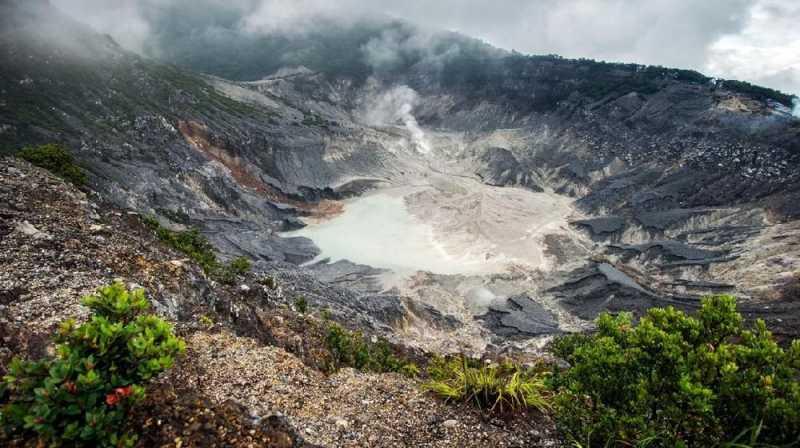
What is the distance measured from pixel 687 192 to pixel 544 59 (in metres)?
67.9

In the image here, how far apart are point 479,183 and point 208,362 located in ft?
244

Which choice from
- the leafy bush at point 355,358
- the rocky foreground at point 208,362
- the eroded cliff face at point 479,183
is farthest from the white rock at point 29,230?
the eroded cliff face at point 479,183

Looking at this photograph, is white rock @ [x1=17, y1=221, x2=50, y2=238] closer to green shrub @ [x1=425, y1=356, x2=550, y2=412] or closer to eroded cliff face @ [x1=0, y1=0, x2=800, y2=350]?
green shrub @ [x1=425, y1=356, x2=550, y2=412]

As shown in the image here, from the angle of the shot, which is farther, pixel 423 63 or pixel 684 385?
pixel 423 63

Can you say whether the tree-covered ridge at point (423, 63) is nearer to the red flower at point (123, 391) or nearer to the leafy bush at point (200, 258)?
the leafy bush at point (200, 258)

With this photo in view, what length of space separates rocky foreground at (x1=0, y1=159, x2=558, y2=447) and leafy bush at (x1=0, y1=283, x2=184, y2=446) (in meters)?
0.93

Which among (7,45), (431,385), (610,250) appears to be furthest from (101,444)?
(7,45)

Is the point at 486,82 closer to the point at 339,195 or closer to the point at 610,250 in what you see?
the point at 339,195

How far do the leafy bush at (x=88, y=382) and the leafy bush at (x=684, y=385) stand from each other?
505cm

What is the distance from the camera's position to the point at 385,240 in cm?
5559

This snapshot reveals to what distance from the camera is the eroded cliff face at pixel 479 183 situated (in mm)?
37656

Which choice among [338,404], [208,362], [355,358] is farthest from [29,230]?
[338,404]

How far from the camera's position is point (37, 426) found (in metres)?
4.32

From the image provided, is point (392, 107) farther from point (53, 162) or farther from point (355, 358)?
point (355, 358)
